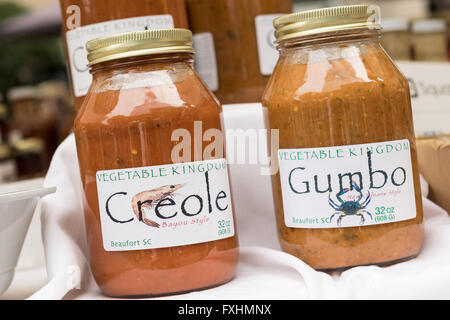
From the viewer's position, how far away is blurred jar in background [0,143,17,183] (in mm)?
1713

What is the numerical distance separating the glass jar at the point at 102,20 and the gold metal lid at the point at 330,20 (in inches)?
8.7

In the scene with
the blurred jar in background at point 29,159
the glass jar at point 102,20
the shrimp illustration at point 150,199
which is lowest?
the blurred jar in background at point 29,159

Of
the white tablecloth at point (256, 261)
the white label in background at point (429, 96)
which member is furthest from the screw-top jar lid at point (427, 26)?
the white tablecloth at point (256, 261)

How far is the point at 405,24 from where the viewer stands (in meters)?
1.38

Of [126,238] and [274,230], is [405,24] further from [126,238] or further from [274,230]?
[126,238]

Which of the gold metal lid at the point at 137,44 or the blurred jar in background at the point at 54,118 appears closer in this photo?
the gold metal lid at the point at 137,44

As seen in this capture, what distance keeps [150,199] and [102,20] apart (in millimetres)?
310

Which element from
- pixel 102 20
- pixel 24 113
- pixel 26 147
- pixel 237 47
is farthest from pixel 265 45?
pixel 24 113

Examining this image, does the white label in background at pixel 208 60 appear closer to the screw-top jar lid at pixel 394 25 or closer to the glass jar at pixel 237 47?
the glass jar at pixel 237 47

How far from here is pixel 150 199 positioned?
0.71 metres

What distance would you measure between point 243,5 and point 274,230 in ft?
1.21

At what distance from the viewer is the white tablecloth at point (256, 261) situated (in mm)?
684

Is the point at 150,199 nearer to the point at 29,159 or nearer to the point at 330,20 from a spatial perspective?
the point at 330,20

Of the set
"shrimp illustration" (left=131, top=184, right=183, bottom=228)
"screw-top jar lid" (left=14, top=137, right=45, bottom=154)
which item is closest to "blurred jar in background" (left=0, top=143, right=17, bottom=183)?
"screw-top jar lid" (left=14, top=137, right=45, bottom=154)
